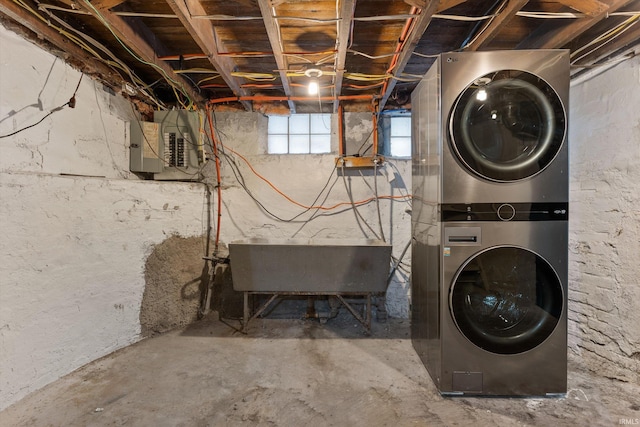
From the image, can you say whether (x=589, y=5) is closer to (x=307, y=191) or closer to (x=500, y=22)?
(x=500, y=22)

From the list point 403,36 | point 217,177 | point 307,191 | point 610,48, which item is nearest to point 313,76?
point 403,36

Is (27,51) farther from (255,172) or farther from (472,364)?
(472,364)

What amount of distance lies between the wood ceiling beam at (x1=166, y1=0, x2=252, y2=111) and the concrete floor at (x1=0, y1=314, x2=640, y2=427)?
1927mm

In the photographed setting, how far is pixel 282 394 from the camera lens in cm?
149

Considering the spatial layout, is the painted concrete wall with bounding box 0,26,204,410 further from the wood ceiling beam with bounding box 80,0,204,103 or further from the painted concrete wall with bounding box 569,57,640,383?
the painted concrete wall with bounding box 569,57,640,383

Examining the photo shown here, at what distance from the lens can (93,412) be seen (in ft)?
4.47

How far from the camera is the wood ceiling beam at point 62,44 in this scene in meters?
1.35

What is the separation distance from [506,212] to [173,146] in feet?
8.33

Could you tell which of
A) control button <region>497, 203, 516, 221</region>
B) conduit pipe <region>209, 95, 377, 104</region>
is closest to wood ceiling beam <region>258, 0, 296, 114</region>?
conduit pipe <region>209, 95, 377, 104</region>

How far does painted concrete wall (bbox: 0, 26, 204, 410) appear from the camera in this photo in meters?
1.42

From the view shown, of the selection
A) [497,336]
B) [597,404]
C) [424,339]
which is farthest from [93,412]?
[597,404]

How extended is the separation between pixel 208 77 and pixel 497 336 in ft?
8.64

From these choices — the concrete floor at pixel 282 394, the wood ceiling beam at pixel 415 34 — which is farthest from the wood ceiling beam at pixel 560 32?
the concrete floor at pixel 282 394

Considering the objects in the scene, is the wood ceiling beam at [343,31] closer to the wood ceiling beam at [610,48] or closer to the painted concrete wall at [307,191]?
the painted concrete wall at [307,191]
